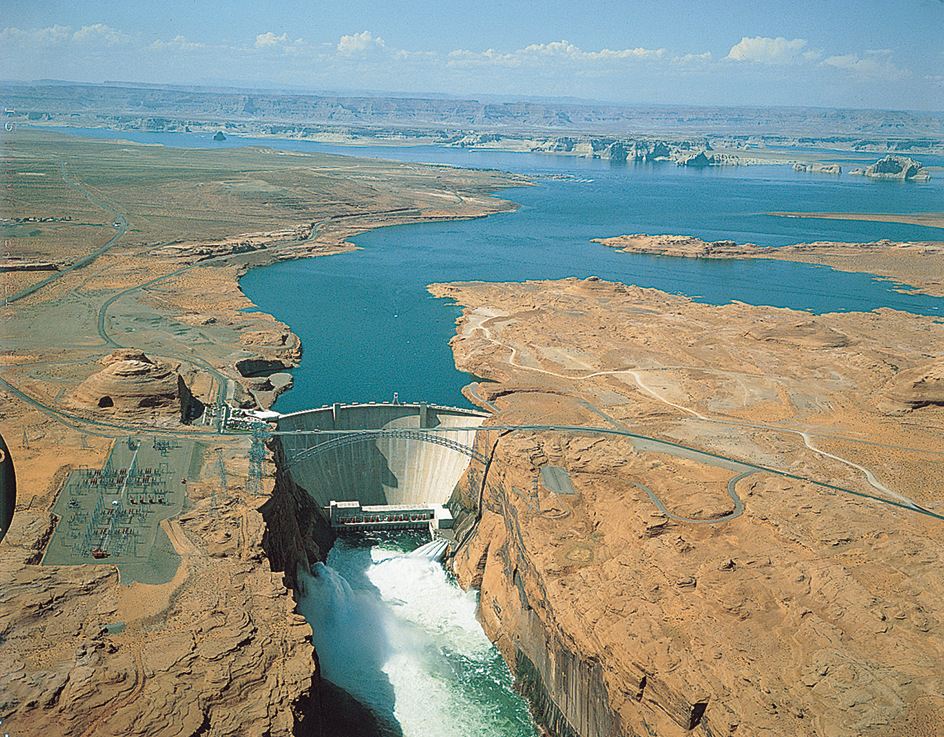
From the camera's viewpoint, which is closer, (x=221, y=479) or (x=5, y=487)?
(x=5, y=487)

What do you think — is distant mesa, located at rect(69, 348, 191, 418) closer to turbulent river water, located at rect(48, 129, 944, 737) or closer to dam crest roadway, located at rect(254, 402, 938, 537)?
dam crest roadway, located at rect(254, 402, 938, 537)

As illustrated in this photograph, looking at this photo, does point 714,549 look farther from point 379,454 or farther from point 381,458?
point 379,454

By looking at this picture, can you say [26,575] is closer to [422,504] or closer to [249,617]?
[249,617]

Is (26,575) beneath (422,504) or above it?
above

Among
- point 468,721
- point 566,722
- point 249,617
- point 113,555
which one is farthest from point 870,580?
point 113,555

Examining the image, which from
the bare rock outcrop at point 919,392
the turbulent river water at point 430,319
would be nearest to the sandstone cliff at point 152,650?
the turbulent river water at point 430,319

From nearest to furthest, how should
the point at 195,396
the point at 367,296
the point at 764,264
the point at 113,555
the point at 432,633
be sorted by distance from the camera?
the point at 113,555
the point at 432,633
the point at 195,396
the point at 367,296
the point at 764,264

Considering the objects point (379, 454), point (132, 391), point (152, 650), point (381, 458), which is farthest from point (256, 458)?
point (152, 650)
